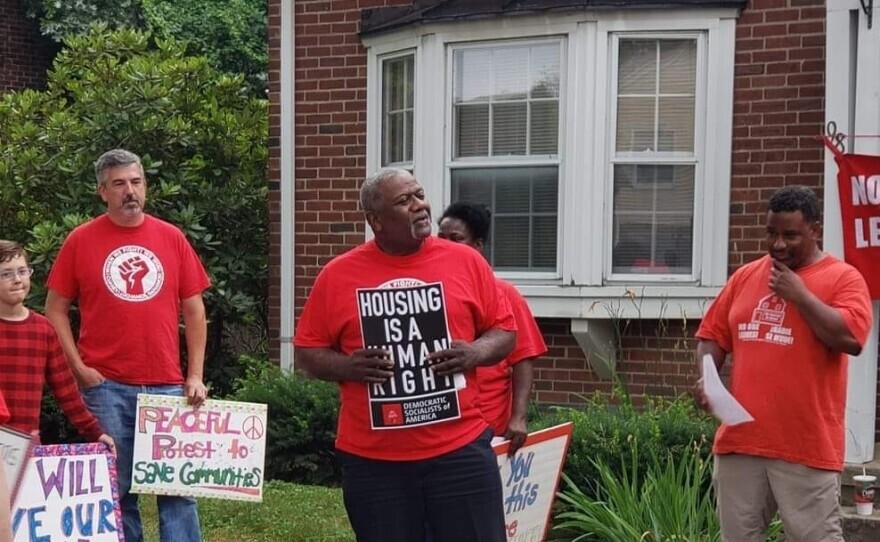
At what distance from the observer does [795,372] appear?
14.9ft

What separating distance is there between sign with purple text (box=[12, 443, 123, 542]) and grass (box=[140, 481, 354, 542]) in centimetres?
162

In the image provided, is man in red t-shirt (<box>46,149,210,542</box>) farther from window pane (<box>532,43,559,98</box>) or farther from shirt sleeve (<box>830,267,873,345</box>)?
window pane (<box>532,43,559,98</box>)

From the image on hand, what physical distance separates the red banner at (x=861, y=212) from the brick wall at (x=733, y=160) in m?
0.95

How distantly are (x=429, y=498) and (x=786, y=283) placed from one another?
1.45 metres

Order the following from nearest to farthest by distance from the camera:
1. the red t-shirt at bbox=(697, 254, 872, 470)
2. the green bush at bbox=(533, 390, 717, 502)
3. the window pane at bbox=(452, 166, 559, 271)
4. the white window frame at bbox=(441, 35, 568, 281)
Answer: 1. the red t-shirt at bbox=(697, 254, 872, 470)
2. the green bush at bbox=(533, 390, 717, 502)
3. the white window frame at bbox=(441, 35, 568, 281)
4. the window pane at bbox=(452, 166, 559, 271)

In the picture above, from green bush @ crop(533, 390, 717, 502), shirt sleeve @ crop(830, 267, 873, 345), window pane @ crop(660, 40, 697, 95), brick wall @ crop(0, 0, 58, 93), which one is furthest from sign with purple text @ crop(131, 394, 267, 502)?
brick wall @ crop(0, 0, 58, 93)

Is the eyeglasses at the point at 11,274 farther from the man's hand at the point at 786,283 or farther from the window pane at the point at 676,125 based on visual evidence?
the window pane at the point at 676,125

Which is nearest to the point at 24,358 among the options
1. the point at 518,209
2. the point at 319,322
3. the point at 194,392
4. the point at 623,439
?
the point at 194,392

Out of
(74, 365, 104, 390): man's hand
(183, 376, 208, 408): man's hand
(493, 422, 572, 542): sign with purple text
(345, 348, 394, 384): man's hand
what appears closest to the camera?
(345, 348, 394, 384): man's hand

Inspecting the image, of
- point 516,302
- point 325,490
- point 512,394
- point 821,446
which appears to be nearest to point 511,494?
point 512,394

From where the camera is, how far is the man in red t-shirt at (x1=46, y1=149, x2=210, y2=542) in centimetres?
550

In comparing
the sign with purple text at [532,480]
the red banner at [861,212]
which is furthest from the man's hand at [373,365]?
the red banner at [861,212]

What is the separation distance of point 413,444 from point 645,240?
184 inches

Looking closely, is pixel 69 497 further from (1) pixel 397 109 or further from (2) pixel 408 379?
(1) pixel 397 109
